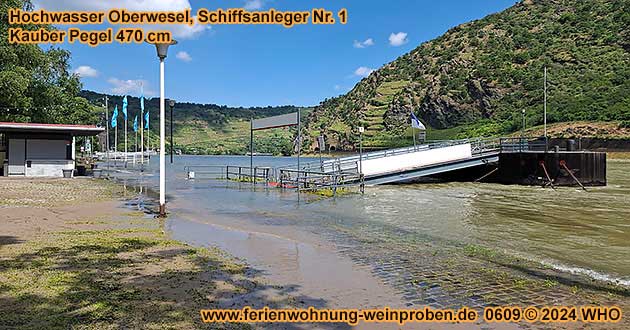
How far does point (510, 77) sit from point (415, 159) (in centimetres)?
10009

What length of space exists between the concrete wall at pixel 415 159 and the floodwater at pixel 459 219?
4.71 meters

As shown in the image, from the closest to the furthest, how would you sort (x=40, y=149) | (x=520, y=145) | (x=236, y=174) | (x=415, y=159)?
(x=415, y=159) → (x=40, y=149) → (x=520, y=145) → (x=236, y=174)

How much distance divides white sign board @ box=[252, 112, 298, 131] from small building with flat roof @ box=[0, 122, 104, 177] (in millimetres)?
9678

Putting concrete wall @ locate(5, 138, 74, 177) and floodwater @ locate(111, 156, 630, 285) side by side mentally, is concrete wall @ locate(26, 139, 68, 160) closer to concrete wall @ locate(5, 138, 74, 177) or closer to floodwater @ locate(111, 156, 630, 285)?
concrete wall @ locate(5, 138, 74, 177)

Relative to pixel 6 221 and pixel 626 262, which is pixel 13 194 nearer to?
pixel 6 221

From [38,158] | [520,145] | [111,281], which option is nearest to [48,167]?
[38,158]

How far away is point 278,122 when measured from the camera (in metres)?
25.9

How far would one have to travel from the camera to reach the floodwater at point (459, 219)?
10071mm

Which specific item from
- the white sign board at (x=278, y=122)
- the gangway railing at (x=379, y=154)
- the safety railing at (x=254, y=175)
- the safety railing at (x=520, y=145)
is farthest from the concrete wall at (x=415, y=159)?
the safety railing at (x=254, y=175)

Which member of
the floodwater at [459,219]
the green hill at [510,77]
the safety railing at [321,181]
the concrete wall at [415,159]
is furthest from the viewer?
the green hill at [510,77]

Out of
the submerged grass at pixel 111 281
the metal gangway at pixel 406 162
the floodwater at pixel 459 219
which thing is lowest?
the floodwater at pixel 459 219

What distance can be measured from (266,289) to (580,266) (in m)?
5.97

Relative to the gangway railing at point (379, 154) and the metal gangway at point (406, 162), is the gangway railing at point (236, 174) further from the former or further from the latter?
the gangway railing at point (379, 154)

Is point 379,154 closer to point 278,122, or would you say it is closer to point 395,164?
point 395,164
